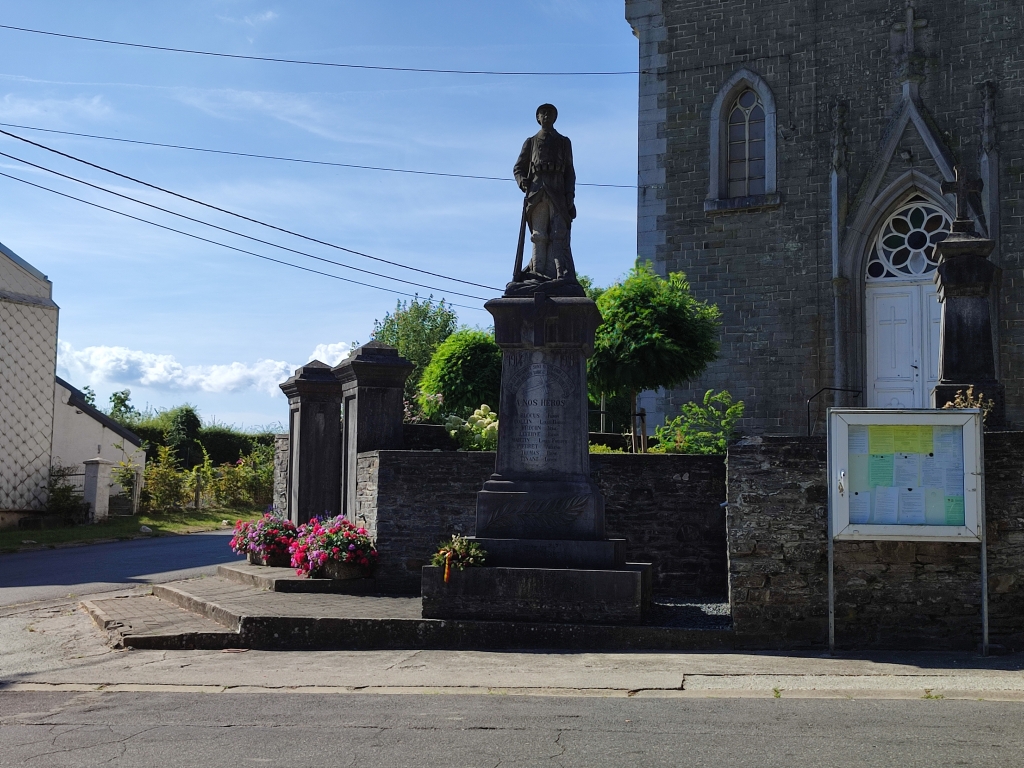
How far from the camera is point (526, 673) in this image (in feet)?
25.8

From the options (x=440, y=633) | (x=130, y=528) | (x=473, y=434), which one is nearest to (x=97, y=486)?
(x=130, y=528)

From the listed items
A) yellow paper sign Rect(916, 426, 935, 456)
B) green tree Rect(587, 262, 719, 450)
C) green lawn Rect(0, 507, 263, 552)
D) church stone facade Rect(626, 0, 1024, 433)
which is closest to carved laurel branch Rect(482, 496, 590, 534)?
yellow paper sign Rect(916, 426, 935, 456)

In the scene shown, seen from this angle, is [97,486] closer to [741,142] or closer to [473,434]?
[473,434]

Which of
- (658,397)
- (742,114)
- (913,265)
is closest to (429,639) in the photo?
(658,397)

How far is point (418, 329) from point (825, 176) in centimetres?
2958

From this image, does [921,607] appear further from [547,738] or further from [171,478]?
[171,478]

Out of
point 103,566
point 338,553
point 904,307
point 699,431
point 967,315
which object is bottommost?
point 103,566

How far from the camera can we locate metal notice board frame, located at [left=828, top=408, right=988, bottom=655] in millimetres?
8406

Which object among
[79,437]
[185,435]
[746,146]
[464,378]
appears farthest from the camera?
[185,435]

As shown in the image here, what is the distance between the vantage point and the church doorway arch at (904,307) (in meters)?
18.1

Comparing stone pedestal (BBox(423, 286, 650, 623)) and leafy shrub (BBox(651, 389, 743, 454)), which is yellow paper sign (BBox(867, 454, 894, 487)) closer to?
stone pedestal (BBox(423, 286, 650, 623))

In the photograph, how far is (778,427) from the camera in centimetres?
1897

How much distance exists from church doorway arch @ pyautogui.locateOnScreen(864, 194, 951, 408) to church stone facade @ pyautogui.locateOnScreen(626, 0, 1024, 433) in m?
0.02

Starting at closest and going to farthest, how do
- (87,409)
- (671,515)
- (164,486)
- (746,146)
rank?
(671,515) → (746,146) → (164,486) → (87,409)
